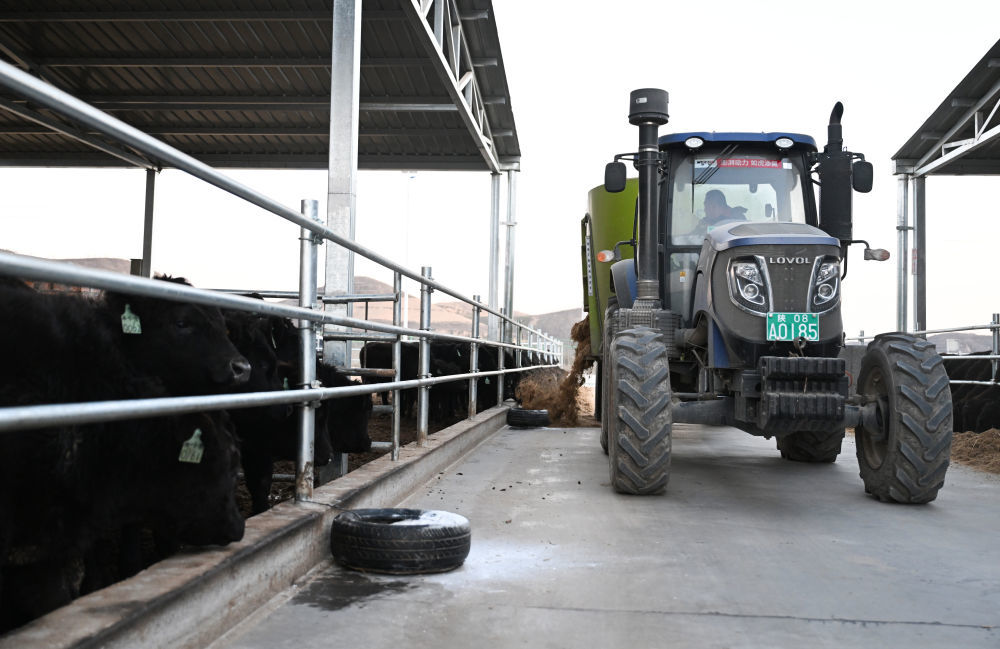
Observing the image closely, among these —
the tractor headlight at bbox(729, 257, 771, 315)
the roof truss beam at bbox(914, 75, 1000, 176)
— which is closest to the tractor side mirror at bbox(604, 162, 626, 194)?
the tractor headlight at bbox(729, 257, 771, 315)

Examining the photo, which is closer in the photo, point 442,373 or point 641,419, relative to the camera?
point 641,419

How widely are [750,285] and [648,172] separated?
127cm

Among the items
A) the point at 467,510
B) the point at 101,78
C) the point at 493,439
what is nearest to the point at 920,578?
the point at 467,510

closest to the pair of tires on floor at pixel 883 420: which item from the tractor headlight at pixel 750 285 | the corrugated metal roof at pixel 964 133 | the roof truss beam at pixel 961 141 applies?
the tractor headlight at pixel 750 285

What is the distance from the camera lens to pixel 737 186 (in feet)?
23.2

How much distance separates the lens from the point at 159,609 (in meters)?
2.48

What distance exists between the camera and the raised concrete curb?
2.21 meters

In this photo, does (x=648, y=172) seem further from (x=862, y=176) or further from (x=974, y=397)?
(x=974, y=397)

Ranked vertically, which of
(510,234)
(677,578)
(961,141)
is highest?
(961,141)

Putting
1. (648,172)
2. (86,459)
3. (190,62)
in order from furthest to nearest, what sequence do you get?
(190,62) < (648,172) < (86,459)

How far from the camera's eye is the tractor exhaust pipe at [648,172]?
6.50 meters

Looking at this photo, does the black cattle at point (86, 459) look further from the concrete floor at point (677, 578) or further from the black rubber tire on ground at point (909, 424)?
the black rubber tire on ground at point (909, 424)

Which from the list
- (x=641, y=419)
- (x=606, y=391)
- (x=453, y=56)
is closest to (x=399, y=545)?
(x=641, y=419)

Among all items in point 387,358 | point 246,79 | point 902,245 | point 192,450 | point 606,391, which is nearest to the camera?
point 192,450
